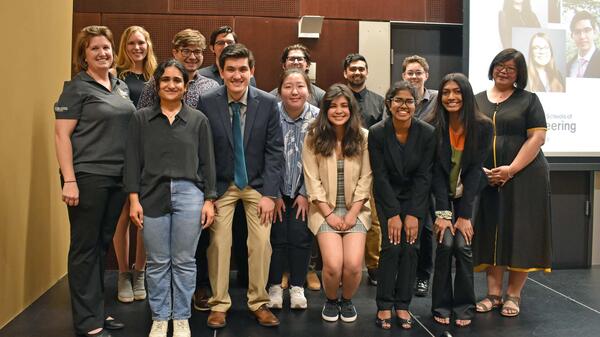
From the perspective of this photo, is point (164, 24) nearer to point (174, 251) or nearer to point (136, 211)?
point (136, 211)

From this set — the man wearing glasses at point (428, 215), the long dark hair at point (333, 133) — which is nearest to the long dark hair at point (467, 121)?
the long dark hair at point (333, 133)

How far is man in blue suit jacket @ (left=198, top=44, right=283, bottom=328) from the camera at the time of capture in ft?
10.6

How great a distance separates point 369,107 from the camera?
427 centimetres

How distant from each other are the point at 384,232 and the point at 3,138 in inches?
81.6

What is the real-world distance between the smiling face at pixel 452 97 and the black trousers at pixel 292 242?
1046 mm

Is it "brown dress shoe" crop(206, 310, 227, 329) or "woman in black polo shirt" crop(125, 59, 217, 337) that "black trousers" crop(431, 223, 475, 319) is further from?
"woman in black polo shirt" crop(125, 59, 217, 337)

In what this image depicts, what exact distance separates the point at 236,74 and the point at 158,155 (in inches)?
23.8

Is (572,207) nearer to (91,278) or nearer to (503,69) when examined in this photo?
(503,69)

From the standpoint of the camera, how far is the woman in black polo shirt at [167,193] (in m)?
2.97

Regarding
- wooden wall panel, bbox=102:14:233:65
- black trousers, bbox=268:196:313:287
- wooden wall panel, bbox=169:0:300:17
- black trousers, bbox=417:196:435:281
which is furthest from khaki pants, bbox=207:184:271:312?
wooden wall panel, bbox=169:0:300:17

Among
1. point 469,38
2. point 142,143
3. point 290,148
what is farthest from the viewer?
point 469,38

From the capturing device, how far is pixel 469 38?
4766 mm

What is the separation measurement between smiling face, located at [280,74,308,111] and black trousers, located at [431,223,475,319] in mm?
1115

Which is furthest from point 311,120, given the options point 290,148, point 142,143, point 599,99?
point 599,99
